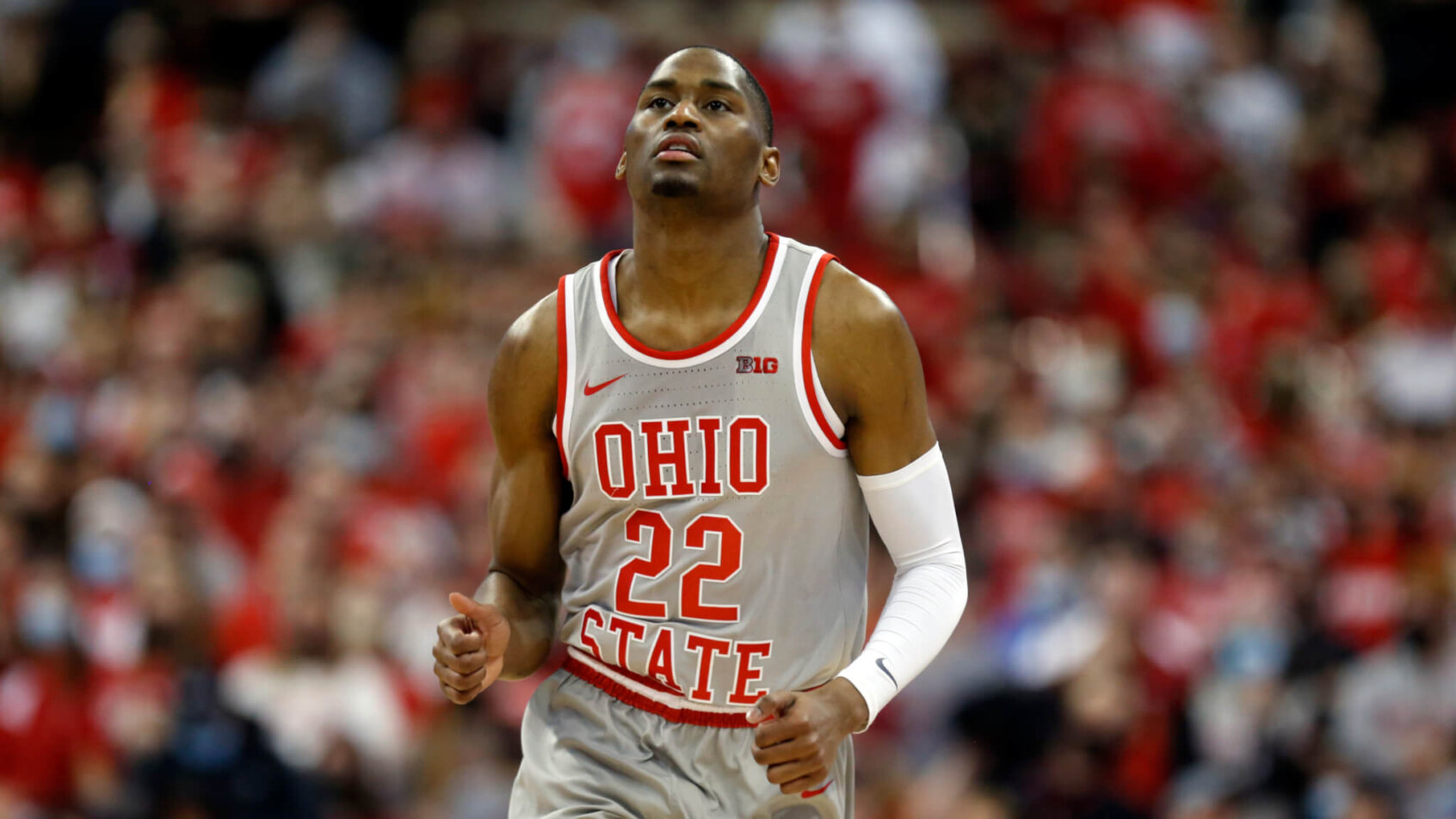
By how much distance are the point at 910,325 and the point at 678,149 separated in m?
6.45

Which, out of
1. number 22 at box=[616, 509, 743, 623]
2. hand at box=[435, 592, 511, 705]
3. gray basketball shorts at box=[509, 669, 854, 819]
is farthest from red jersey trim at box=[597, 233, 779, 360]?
gray basketball shorts at box=[509, 669, 854, 819]

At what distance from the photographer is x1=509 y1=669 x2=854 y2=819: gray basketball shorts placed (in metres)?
3.78

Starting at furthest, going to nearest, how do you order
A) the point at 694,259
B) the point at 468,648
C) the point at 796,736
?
the point at 694,259 → the point at 468,648 → the point at 796,736

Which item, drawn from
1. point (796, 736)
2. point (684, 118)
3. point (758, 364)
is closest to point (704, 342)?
point (758, 364)

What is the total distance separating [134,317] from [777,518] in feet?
23.8

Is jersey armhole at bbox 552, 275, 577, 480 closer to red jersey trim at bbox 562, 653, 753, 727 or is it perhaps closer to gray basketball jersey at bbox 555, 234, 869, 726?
gray basketball jersey at bbox 555, 234, 869, 726

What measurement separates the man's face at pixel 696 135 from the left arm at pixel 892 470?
0.30 metres

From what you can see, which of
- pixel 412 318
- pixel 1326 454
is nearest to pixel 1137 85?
pixel 1326 454

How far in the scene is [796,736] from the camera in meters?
3.37

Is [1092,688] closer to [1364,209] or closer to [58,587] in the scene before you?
[58,587]

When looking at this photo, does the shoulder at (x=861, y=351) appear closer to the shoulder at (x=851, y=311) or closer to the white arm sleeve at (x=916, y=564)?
the shoulder at (x=851, y=311)

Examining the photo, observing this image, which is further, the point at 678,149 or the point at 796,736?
the point at 678,149

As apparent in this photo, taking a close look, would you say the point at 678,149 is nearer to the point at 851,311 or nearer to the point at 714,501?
the point at 851,311

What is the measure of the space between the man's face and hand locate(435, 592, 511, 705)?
930 millimetres
